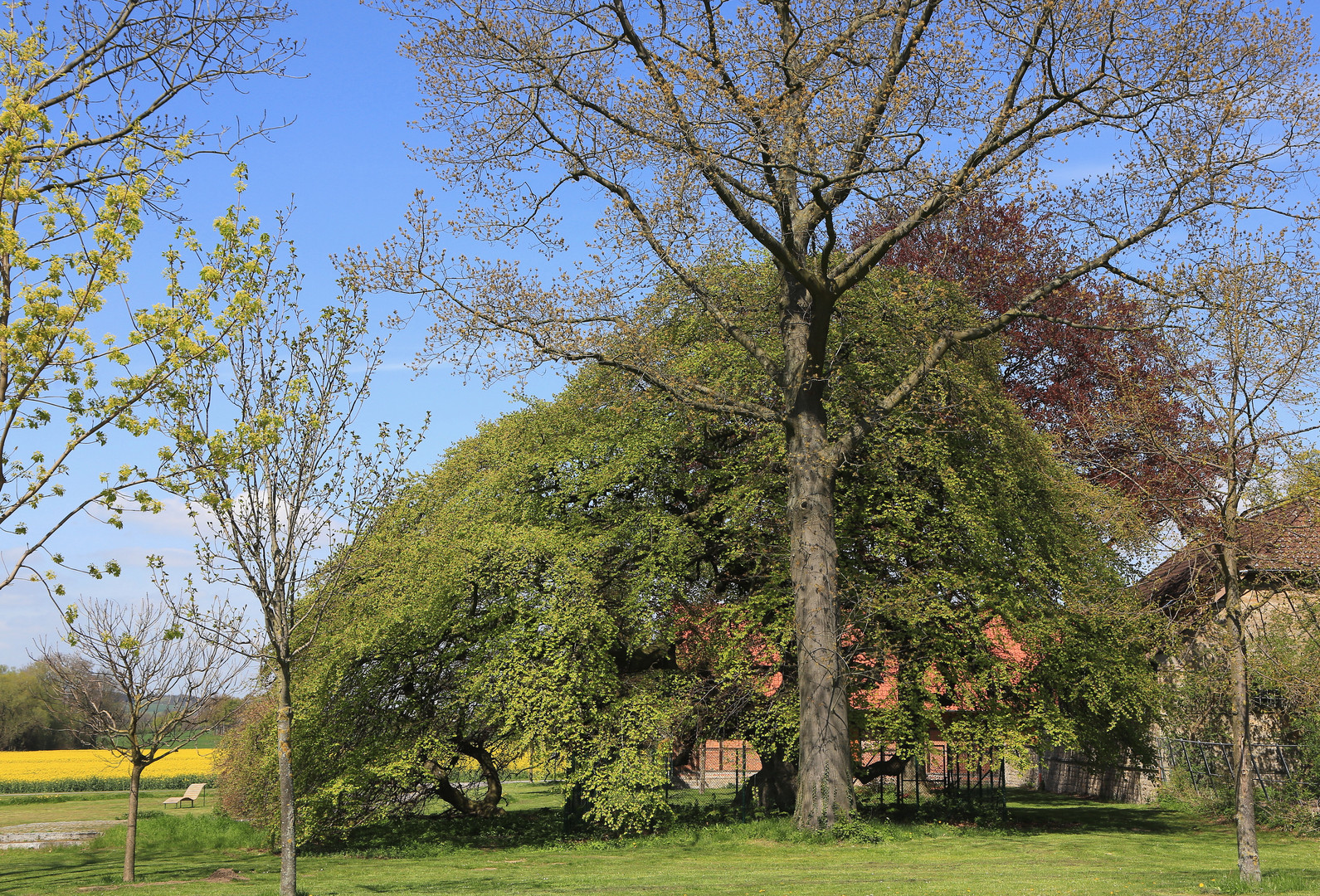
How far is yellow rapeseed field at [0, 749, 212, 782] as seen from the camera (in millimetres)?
45875

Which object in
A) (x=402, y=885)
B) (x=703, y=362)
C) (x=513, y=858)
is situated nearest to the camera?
(x=402, y=885)

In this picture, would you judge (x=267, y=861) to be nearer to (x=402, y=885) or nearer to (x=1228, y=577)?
(x=402, y=885)

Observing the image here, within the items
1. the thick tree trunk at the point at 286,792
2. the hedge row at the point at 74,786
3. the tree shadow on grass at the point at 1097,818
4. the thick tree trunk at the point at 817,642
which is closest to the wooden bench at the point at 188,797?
the hedge row at the point at 74,786

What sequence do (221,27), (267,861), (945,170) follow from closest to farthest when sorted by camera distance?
1. (221,27)
2. (945,170)
3. (267,861)

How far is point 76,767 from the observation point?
49531 mm

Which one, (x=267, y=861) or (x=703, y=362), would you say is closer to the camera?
(x=267, y=861)

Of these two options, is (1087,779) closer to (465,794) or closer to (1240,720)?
(465,794)

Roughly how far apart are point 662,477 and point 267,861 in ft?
35.7

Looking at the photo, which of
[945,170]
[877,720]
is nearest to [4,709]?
[877,720]

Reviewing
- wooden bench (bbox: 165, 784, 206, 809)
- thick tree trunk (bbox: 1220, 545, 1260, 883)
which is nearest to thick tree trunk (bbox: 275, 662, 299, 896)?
thick tree trunk (bbox: 1220, 545, 1260, 883)

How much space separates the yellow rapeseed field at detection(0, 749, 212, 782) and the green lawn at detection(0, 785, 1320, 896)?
27160 millimetres

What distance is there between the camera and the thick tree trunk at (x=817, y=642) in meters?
16.5

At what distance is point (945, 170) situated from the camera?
15523 millimetres

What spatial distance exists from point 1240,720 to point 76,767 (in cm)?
5396
